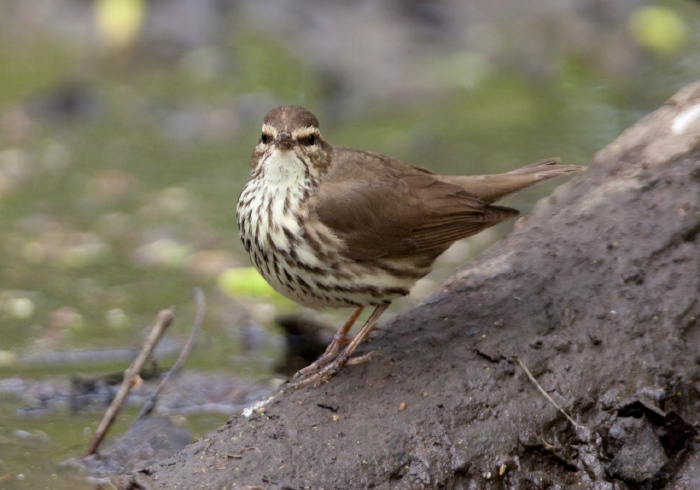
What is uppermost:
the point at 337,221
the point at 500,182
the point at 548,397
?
the point at 500,182

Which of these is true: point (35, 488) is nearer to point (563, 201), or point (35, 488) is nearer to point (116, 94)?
point (563, 201)

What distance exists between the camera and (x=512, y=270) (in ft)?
14.9

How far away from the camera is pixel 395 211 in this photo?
443 centimetres

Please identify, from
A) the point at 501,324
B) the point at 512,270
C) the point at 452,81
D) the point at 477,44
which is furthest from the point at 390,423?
the point at 477,44

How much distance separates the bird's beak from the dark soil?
2.95 ft

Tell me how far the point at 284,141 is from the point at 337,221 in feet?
1.32

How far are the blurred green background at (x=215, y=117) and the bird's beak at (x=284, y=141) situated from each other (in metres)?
1.66

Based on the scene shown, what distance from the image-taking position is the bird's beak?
4.17 metres

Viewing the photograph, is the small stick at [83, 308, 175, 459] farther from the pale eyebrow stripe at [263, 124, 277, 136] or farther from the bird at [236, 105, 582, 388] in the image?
the pale eyebrow stripe at [263, 124, 277, 136]

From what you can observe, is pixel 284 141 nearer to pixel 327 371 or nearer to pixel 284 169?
pixel 284 169

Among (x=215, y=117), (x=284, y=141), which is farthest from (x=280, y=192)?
(x=215, y=117)

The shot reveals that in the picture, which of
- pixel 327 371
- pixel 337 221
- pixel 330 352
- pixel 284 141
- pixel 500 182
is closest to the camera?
pixel 327 371

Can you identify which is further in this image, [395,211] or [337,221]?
[395,211]

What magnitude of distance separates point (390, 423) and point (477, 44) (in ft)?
23.7
